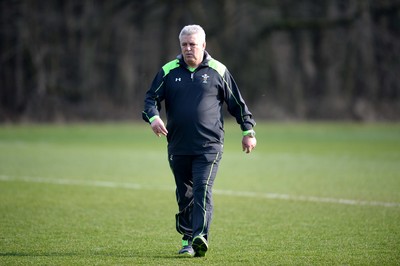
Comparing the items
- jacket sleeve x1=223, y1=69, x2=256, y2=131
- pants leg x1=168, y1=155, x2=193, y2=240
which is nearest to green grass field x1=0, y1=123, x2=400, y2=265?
pants leg x1=168, y1=155, x2=193, y2=240

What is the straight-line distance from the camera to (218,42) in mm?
40031

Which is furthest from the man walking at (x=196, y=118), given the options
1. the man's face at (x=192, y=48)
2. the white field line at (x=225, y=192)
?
the white field line at (x=225, y=192)

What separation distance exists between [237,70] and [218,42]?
6.12 ft

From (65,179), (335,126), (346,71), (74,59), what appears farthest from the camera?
(74,59)

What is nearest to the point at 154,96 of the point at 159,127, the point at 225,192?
the point at 159,127

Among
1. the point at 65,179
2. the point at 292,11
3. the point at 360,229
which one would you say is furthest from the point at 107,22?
the point at 360,229

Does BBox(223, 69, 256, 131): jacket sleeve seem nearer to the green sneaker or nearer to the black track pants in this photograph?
the black track pants

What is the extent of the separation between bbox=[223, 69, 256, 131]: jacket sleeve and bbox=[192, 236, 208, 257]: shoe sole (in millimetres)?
1162

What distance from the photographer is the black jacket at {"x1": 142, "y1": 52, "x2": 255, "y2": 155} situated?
721 cm

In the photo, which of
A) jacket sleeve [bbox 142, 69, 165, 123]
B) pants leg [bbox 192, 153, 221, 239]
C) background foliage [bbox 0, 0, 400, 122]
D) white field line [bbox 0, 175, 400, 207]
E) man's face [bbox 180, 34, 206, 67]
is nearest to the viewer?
man's face [bbox 180, 34, 206, 67]

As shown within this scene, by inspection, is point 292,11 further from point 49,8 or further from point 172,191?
point 172,191

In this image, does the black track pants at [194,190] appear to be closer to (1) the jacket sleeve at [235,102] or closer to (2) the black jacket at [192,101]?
(2) the black jacket at [192,101]

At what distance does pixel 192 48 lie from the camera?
7.05 metres

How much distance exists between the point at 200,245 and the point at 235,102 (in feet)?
4.67
